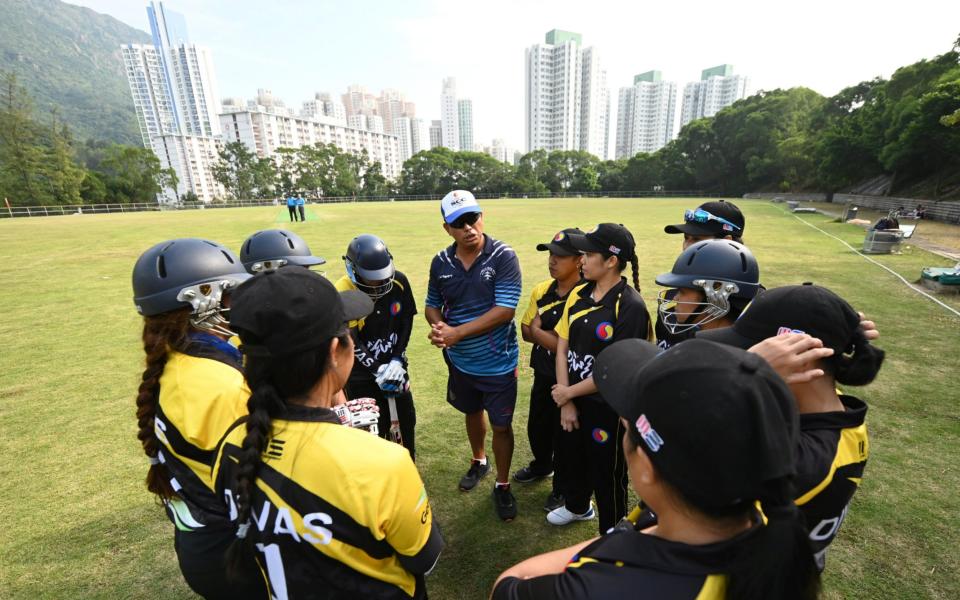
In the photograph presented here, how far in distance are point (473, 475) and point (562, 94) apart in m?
144

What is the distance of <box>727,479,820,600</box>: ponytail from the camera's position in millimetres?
1014

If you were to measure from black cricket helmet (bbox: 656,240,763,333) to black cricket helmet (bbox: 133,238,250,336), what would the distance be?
258 centimetres

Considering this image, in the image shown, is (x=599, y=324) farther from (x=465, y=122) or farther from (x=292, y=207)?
(x=465, y=122)

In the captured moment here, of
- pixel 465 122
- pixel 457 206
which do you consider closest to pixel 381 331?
pixel 457 206

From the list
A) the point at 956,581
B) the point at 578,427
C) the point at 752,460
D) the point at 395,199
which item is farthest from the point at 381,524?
the point at 395,199

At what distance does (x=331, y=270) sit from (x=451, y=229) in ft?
35.1

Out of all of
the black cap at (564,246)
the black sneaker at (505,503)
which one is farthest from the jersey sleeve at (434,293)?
the black sneaker at (505,503)

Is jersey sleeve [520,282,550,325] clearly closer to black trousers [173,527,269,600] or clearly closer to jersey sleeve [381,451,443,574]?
jersey sleeve [381,451,443,574]

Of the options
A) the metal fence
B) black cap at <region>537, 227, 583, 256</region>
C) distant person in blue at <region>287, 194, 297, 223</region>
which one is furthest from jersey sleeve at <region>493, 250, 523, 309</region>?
the metal fence

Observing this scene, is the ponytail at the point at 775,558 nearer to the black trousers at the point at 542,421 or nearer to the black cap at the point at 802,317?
the black cap at the point at 802,317

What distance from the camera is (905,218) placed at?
85.3 ft

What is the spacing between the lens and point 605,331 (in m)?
3.10

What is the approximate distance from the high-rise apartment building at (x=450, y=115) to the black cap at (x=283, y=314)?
18533cm

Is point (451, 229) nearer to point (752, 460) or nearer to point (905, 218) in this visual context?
point (752, 460)
